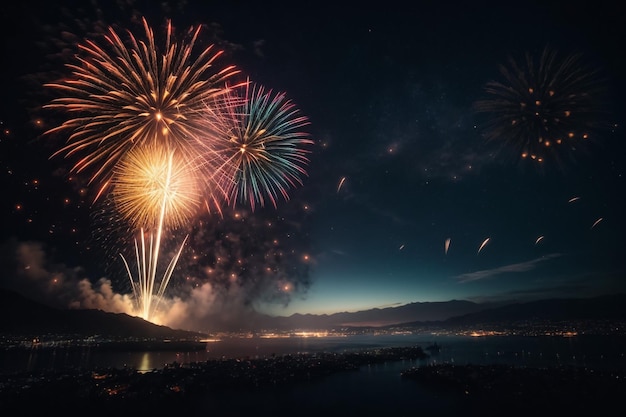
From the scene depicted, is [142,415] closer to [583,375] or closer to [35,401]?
[35,401]

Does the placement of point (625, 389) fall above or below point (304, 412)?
below

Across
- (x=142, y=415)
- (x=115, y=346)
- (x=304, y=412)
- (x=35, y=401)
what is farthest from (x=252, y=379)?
(x=115, y=346)

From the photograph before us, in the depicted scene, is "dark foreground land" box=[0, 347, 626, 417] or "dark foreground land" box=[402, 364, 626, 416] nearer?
"dark foreground land" box=[0, 347, 626, 417]

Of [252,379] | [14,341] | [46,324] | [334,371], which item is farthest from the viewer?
[46,324]

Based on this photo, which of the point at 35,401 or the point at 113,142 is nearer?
the point at 113,142

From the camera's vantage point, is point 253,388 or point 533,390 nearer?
point 533,390

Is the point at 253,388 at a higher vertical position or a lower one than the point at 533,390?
higher

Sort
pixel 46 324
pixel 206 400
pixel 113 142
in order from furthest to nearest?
1. pixel 46 324
2. pixel 206 400
3. pixel 113 142

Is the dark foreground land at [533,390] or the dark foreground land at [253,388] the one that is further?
the dark foreground land at [533,390]
